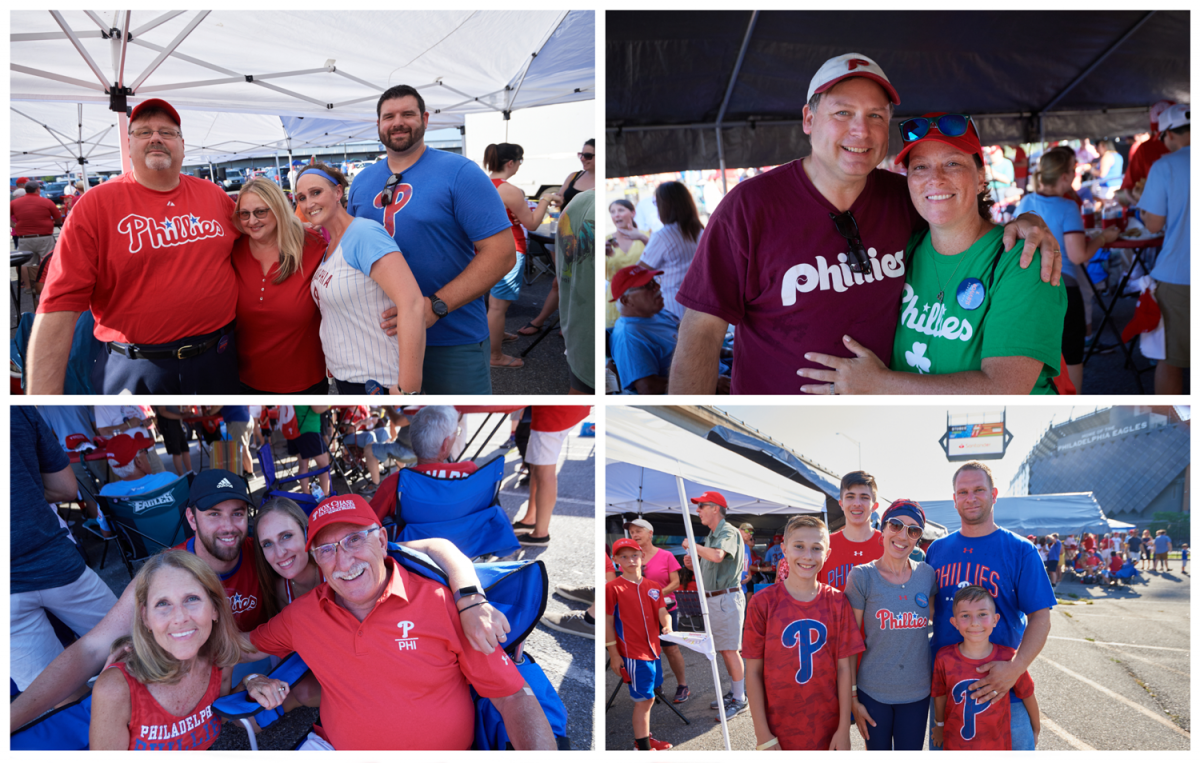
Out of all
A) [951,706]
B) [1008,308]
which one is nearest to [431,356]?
[1008,308]

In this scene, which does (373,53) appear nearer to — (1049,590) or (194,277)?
(194,277)

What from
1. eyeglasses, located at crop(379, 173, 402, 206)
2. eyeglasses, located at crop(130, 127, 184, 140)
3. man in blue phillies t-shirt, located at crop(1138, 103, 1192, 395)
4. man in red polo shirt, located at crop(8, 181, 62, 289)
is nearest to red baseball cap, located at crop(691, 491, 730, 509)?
eyeglasses, located at crop(379, 173, 402, 206)

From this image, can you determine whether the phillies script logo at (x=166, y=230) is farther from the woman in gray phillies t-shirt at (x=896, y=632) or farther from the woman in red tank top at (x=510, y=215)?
the woman in gray phillies t-shirt at (x=896, y=632)

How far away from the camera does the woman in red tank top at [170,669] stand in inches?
59.7

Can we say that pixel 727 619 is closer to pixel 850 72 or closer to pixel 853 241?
pixel 853 241

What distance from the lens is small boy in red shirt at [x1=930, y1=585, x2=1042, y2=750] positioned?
5.17ft

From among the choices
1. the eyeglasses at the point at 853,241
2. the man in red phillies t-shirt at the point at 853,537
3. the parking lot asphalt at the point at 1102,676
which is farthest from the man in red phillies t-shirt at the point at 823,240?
the parking lot asphalt at the point at 1102,676

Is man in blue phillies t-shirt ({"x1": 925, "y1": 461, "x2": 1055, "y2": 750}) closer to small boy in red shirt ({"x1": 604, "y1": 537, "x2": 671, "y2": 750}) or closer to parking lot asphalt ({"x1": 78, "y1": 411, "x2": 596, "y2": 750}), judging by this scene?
small boy in red shirt ({"x1": 604, "y1": 537, "x2": 671, "y2": 750})

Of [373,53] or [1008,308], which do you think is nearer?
[1008,308]

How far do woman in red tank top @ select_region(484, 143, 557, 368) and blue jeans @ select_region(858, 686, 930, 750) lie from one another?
5.65 ft

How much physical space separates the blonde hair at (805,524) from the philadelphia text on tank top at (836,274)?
0.59 m

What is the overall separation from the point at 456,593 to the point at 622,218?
240 cm

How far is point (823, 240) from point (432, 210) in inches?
39.0

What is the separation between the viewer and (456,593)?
1.65 m
